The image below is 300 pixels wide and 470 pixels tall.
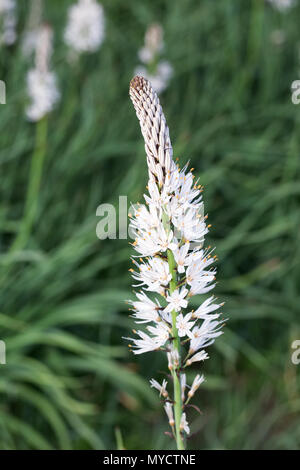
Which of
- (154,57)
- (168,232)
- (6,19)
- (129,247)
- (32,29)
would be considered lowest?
(168,232)

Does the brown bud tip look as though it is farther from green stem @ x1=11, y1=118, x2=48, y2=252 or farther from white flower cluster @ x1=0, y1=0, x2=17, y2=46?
white flower cluster @ x1=0, y1=0, x2=17, y2=46

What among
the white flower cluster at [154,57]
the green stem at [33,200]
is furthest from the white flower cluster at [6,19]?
the white flower cluster at [154,57]

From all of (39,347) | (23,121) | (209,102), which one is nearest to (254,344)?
(39,347)

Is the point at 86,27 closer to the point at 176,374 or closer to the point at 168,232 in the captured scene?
the point at 168,232

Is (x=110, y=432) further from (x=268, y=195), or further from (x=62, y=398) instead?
(x=268, y=195)

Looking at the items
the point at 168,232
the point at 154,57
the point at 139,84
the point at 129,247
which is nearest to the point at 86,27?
the point at 154,57

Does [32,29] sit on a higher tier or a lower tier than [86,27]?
higher

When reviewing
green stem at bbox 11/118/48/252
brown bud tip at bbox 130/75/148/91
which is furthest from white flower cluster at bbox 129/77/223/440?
green stem at bbox 11/118/48/252
